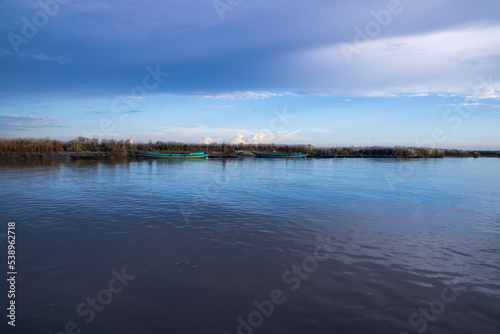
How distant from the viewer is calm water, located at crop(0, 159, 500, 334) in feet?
17.2

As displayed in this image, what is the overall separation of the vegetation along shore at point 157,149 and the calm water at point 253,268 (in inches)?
1902

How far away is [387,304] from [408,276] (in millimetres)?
1585

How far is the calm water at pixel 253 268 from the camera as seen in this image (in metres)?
5.24

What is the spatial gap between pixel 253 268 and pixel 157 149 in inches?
2703

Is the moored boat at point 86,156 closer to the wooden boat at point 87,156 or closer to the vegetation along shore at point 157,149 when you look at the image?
the wooden boat at point 87,156

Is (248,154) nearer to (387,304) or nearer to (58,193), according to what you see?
(58,193)

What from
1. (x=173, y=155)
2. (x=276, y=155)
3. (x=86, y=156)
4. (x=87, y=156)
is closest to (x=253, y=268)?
(x=86, y=156)

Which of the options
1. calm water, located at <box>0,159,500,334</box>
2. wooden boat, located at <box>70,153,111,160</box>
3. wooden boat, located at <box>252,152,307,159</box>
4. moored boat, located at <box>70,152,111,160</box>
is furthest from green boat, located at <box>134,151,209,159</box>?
calm water, located at <box>0,159,500,334</box>

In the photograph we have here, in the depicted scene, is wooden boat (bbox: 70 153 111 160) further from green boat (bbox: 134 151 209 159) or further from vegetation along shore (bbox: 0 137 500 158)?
green boat (bbox: 134 151 209 159)

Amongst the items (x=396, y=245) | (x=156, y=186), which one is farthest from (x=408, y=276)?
(x=156, y=186)

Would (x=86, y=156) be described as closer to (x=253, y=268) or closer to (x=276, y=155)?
(x=276, y=155)

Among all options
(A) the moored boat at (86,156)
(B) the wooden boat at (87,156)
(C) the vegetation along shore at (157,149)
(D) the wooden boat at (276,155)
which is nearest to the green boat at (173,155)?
(C) the vegetation along shore at (157,149)

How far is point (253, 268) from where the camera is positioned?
7.28 metres

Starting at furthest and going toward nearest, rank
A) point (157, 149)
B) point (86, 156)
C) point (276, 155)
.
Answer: point (276, 155) → point (157, 149) → point (86, 156)
